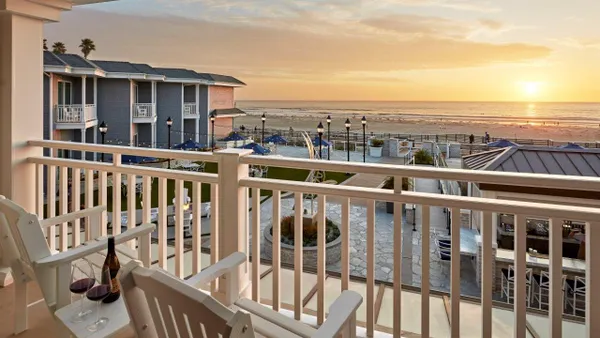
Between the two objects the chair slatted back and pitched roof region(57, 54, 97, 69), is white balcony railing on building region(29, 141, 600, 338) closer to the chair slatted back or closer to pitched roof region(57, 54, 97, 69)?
the chair slatted back

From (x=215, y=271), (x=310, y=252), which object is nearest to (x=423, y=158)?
(x=310, y=252)

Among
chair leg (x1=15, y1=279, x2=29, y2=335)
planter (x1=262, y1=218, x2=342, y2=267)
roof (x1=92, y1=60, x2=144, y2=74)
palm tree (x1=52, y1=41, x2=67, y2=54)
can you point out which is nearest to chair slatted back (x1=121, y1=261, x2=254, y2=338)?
chair leg (x1=15, y1=279, x2=29, y2=335)

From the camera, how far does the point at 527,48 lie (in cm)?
1051

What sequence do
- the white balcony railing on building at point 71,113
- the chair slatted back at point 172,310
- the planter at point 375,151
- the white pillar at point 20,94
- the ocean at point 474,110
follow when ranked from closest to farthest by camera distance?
the chair slatted back at point 172,310 → the white pillar at point 20,94 → the white balcony railing on building at point 71,113 → the planter at point 375,151 → the ocean at point 474,110

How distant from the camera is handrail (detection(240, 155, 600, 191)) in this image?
4.43 feet

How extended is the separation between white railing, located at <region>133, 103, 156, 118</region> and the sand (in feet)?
17.1

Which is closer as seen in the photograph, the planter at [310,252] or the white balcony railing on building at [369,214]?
the white balcony railing on building at [369,214]

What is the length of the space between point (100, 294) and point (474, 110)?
20252mm

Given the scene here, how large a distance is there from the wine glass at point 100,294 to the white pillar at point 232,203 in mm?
643

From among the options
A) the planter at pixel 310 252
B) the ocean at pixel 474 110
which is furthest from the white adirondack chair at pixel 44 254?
the ocean at pixel 474 110

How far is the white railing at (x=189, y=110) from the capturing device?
14172 millimetres

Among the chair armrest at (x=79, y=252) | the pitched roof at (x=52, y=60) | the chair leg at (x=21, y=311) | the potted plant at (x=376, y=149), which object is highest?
the pitched roof at (x=52, y=60)

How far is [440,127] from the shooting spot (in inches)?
690

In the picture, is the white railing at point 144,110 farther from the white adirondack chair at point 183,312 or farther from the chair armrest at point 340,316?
the chair armrest at point 340,316
